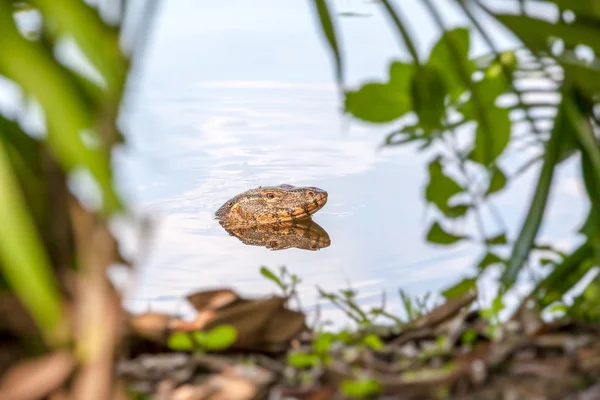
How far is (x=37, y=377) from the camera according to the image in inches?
38.0

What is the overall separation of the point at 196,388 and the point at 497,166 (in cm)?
70

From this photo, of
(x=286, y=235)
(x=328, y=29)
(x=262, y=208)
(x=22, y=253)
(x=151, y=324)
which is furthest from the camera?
(x=262, y=208)

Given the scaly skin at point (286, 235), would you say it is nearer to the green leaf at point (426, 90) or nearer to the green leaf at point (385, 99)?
the green leaf at point (385, 99)

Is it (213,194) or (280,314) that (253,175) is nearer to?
(213,194)

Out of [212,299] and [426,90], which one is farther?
[212,299]

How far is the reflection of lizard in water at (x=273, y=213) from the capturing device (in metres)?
5.71

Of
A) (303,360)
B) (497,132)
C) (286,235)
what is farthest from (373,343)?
(286,235)

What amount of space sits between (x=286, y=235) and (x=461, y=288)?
4.33m

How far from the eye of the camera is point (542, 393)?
1.05 meters

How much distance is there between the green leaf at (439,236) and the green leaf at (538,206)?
17 centimetres

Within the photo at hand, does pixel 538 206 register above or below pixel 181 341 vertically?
above

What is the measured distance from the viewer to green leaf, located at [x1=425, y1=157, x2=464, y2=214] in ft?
4.87

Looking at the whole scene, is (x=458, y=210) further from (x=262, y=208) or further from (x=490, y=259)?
(x=262, y=208)

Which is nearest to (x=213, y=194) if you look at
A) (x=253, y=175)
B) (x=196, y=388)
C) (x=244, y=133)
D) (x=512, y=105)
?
(x=253, y=175)
